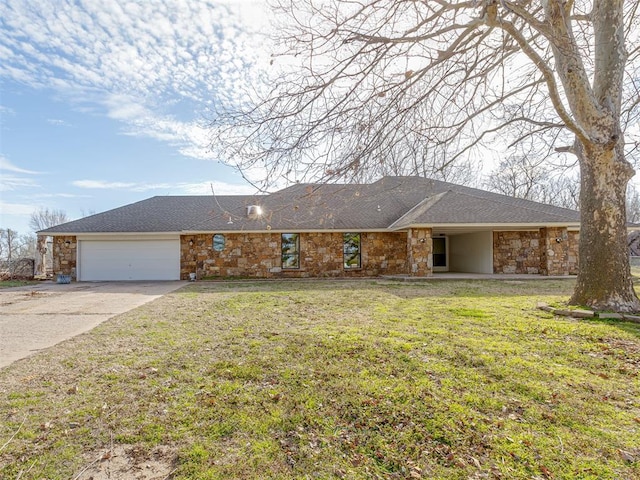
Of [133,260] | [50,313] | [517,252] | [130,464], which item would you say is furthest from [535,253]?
[133,260]

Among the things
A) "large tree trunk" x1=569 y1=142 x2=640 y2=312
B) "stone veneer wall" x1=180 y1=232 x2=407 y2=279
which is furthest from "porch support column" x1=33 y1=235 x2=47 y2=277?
"large tree trunk" x1=569 y1=142 x2=640 y2=312

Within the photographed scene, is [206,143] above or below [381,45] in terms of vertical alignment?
below

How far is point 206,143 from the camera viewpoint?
430 centimetres

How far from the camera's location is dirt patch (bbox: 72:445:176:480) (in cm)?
221

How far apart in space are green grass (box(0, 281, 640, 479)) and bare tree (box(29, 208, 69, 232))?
47.5 metres

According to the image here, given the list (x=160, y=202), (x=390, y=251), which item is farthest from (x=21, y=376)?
(x=160, y=202)

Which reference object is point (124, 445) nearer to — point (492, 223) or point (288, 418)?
point (288, 418)

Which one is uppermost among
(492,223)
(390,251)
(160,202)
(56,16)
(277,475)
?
(56,16)

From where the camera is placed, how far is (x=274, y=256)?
49.8 feet

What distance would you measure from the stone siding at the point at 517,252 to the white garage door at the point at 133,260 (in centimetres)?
1431

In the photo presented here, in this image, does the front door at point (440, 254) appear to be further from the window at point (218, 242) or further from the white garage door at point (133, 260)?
the white garage door at point (133, 260)

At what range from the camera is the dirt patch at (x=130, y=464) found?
7.25 feet

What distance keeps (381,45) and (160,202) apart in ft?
53.7

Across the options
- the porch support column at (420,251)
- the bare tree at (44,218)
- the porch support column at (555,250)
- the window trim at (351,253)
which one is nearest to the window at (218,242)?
the window trim at (351,253)
